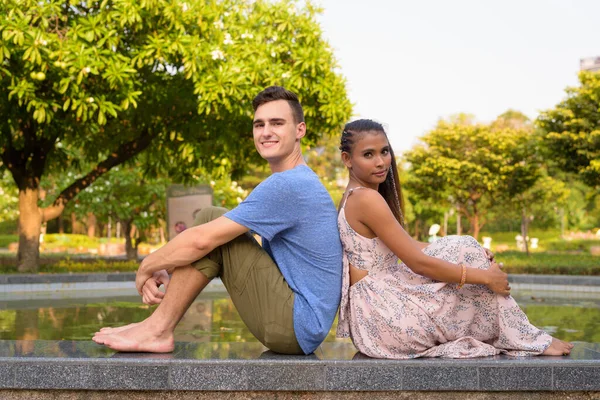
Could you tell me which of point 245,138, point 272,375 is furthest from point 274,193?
point 245,138

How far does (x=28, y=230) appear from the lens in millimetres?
13383

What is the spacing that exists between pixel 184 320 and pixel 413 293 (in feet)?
15.1

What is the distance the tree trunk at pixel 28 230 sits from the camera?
13.4 m

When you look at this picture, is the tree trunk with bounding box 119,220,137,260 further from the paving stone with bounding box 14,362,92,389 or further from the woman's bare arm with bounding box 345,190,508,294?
the woman's bare arm with bounding box 345,190,508,294

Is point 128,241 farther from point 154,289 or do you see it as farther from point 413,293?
point 413,293

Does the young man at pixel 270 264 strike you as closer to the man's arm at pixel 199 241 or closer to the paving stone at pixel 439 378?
the man's arm at pixel 199 241

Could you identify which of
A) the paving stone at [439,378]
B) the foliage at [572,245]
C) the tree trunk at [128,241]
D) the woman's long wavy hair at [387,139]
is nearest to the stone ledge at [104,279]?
the tree trunk at [128,241]

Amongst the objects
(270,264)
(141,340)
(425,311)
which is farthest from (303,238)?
(141,340)

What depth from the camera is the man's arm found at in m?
3.15

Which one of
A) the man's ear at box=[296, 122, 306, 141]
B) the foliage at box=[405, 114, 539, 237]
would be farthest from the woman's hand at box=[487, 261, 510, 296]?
the foliage at box=[405, 114, 539, 237]

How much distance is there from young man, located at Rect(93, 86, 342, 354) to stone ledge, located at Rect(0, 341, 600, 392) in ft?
0.64

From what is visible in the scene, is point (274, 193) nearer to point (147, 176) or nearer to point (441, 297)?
point (441, 297)

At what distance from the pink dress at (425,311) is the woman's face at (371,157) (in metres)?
0.22

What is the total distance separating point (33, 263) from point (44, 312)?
18.3ft
